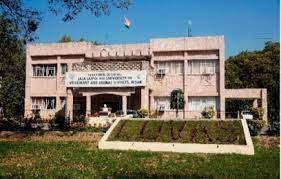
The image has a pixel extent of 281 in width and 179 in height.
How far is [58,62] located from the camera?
36.2 metres

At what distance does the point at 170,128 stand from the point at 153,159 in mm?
4269

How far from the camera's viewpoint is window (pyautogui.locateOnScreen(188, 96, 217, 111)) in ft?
108

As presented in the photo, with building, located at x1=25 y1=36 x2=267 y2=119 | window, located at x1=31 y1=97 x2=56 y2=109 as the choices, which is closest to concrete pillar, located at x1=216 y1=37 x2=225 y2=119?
building, located at x1=25 y1=36 x2=267 y2=119

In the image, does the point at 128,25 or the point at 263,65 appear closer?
the point at 128,25

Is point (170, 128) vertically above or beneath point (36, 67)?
beneath

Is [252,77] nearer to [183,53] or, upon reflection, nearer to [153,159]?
[183,53]

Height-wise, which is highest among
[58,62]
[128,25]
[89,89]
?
[128,25]

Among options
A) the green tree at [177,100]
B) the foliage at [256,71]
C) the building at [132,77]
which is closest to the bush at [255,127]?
the building at [132,77]

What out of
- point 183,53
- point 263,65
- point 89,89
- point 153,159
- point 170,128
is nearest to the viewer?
point 153,159

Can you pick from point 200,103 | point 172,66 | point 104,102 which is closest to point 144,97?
point 172,66

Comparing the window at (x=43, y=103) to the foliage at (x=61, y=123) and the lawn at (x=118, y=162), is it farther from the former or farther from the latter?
the lawn at (x=118, y=162)

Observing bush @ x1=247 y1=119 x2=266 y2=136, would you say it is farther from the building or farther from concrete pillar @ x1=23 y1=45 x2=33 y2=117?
concrete pillar @ x1=23 y1=45 x2=33 y2=117

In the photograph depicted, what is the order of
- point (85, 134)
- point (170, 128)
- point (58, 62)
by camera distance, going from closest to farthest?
1. point (170, 128)
2. point (85, 134)
3. point (58, 62)

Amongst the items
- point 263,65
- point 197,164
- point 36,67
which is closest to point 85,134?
point 197,164
